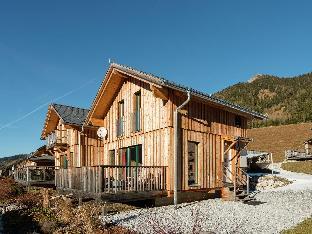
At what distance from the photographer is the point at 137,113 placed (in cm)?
2142

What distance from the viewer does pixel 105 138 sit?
2520 centimetres

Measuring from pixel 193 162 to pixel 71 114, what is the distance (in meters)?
14.3

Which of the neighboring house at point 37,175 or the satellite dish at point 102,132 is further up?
the satellite dish at point 102,132

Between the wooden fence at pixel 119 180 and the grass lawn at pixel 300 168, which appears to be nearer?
the wooden fence at pixel 119 180

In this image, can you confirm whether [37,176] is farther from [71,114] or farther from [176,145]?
[176,145]

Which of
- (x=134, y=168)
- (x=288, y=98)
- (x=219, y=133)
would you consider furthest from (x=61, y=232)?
(x=288, y=98)

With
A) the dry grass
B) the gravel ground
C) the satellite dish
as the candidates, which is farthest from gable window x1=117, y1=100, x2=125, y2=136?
the dry grass

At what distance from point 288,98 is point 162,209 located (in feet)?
317

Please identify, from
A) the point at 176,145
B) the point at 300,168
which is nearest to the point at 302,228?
the point at 176,145

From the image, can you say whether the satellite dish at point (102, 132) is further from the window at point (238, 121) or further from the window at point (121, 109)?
the window at point (238, 121)

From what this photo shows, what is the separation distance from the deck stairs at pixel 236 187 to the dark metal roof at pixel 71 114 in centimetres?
1199

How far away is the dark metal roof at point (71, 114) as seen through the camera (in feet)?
94.5

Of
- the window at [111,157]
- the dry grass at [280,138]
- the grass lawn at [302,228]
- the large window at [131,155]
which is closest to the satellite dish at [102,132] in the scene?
the window at [111,157]

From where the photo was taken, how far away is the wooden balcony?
52.1 feet
